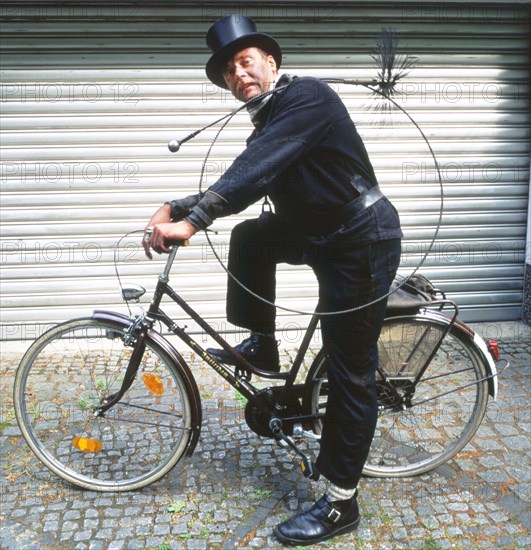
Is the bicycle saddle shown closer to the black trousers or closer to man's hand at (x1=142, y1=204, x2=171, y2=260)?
the black trousers

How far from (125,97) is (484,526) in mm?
4396

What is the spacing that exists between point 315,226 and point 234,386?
38.7 inches

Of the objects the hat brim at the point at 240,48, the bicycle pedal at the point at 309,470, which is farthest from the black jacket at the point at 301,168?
the bicycle pedal at the point at 309,470

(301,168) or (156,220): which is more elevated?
(301,168)

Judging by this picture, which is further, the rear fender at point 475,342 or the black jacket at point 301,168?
the rear fender at point 475,342

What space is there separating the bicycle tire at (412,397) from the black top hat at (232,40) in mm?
1466

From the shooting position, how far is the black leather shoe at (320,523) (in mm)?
2977

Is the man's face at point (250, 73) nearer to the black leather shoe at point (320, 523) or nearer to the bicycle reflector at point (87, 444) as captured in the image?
the black leather shoe at point (320, 523)

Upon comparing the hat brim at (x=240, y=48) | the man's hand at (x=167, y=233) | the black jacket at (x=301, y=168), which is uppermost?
the hat brim at (x=240, y=48)

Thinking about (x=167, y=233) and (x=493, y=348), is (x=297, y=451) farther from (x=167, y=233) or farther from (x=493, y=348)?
(x=167, y=233)

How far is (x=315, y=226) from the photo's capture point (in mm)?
2809

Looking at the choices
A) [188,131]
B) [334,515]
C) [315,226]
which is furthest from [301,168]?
[188,131]

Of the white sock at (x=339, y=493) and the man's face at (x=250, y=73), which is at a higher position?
the man's face at (x=250, y=73)

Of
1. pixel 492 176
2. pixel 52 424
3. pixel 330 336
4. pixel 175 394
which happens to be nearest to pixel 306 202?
pixel 330 336
